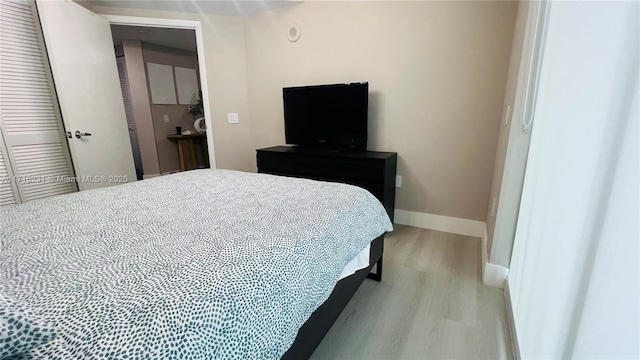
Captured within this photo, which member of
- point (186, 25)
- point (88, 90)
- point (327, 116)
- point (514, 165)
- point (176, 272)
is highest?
point (186, 25)

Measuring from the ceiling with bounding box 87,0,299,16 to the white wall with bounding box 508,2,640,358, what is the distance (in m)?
2.56

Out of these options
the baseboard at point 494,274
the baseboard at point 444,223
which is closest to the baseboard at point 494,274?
the baseboard at point 494,274

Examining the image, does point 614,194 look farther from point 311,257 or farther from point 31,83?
point 31,83

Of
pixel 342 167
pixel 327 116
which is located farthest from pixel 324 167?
pixel 327 116

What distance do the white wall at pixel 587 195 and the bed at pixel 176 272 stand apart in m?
0.67

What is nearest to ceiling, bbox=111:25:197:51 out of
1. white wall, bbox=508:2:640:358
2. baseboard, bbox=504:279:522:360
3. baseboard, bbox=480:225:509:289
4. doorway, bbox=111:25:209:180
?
doorway, bbox=111:25:209:180

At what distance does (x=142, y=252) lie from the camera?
0.76 meters

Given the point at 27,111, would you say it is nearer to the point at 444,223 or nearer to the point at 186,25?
the point at 186,25

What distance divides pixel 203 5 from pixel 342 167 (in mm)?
2227

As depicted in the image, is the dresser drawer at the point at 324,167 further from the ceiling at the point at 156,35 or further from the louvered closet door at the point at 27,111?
the ceiling at the point at 156,35

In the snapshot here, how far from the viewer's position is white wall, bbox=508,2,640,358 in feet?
1.76

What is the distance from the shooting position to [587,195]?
2.34 feet

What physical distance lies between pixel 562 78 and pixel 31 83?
3.66 meters

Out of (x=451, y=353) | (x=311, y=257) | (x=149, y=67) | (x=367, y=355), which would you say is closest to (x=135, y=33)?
(x=149, y=67)
